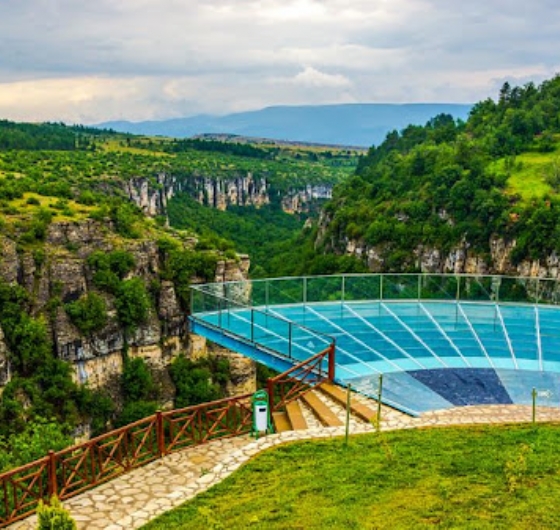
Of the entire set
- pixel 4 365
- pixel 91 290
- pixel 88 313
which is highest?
pixel 91 290

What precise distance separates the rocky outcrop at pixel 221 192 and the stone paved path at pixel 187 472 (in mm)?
80631

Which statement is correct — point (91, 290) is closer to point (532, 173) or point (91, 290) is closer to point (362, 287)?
point (362, 287)

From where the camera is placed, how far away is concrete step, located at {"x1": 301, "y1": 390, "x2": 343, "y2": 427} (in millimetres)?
14034

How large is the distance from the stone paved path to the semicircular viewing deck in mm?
654

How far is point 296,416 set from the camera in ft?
47.7

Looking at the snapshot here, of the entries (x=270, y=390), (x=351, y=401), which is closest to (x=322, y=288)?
(x=351, y=401)

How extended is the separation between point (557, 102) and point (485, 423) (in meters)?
82.8

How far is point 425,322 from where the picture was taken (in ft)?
66.0

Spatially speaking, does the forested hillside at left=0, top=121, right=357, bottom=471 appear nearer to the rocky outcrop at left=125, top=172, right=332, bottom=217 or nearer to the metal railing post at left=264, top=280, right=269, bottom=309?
the metal railing post at left=264, top=280, right=269, bottom=309

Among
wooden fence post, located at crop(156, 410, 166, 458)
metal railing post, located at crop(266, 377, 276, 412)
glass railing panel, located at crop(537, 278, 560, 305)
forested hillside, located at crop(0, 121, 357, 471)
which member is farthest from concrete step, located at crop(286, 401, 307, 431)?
forested hillside, located at crop(0, 121, 357, 471)

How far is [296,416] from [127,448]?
12.4ft

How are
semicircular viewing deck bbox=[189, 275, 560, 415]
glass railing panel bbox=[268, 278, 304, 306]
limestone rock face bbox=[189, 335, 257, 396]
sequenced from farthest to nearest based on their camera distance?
1. limestone rock face bbox=[189, 335, 257, 396]
2. glass railing panel bbox=[268, 278, 304, 306]
3. semicircular viewing deck bbox=[189, 275, 560, 415]

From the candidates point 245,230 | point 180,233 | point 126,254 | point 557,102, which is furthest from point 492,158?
point 245,230

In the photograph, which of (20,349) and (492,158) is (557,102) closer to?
(492,158)
